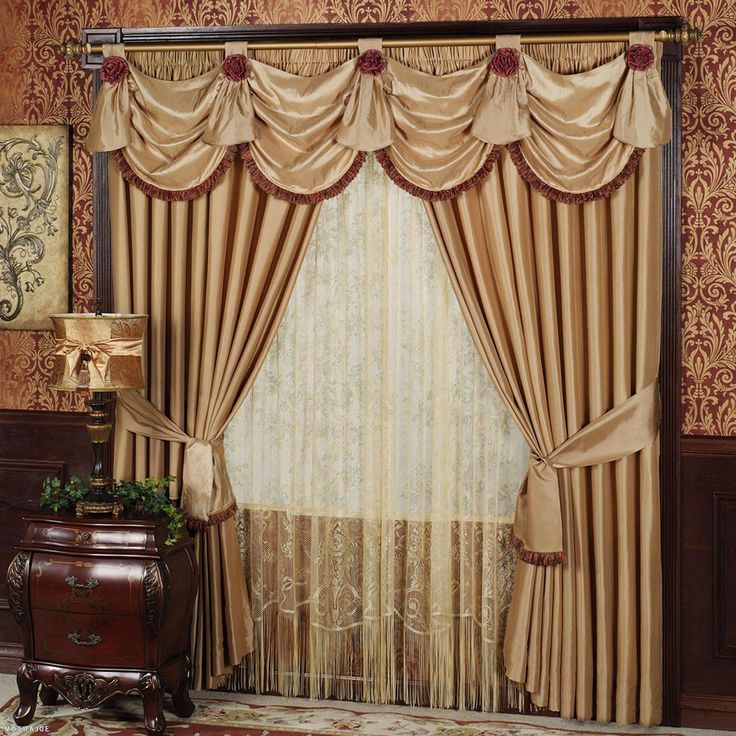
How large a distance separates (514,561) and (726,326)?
1.18 meters

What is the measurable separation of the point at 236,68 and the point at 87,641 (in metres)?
2.14

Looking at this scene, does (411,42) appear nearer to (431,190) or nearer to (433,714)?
(431,190)

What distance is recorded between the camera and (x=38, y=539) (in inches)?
132

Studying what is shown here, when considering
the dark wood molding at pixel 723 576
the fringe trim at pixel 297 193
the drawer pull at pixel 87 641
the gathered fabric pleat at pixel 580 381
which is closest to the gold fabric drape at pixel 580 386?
the gathered fabric pleat at pixel 580 381

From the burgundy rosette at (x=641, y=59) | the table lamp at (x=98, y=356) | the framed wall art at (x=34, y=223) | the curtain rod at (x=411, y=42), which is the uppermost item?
the curtain rod at (x=411, y=42)

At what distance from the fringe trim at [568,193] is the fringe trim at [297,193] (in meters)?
0.57

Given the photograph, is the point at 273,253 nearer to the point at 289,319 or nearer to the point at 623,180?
the point at 289,319

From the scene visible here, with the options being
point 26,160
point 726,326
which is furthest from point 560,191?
point 26,160

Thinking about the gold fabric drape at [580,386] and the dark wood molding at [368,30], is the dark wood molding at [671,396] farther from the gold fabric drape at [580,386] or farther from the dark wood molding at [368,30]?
the dark wood molding at [368,30]

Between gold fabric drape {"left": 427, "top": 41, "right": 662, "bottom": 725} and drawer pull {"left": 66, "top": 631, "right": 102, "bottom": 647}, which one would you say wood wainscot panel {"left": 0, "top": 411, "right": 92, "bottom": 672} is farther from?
gold fabric drape {"left": 427, "top": 41, "right": 662, "bottom": 725}

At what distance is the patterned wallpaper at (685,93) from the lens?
3.46m

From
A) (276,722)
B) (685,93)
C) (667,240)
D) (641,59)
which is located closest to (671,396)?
(667,240)

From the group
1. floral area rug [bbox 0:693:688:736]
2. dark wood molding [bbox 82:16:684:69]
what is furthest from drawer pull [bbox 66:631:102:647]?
dark wood molding [bbox 82:16:684:69]

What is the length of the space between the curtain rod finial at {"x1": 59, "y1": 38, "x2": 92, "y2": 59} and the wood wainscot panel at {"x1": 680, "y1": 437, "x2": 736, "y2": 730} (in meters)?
2.73
